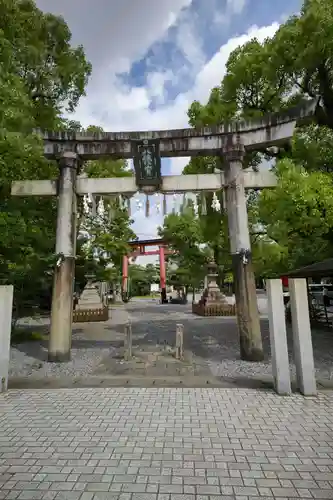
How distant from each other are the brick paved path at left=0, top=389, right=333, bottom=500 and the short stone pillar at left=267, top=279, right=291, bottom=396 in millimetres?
308

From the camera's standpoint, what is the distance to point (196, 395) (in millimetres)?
5734

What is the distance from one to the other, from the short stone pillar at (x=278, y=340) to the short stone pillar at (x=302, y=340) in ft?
0.72

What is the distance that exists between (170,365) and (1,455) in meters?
4.70

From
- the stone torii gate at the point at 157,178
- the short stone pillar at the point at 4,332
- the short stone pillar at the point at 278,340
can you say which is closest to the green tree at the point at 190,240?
the stone torii gate at the point at 157,178

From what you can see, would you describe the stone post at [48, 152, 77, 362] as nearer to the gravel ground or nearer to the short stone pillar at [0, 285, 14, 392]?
the gravel ground

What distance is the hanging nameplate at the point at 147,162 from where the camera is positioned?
8742 millimetres

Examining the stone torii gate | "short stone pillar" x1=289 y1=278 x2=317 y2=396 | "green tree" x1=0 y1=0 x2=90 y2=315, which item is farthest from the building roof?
"short stone pillar" x1=289 y1=278 x2=317 y2=396

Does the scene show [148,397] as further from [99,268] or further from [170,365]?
[99,268]

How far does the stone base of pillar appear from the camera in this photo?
7.94m

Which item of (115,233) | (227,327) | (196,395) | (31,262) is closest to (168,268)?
(115,233)

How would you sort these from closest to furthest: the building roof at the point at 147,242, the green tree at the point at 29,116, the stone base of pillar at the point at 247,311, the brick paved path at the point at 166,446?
the brick paved path at the point at 166,446 → the green tree at the point at 29,116 → the stone base of pillar at the point at 247,311 → the building roof at the point at 147,242

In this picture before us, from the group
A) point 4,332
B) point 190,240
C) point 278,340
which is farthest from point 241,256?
point 190,240

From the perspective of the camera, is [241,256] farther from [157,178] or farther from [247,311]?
[157,178]

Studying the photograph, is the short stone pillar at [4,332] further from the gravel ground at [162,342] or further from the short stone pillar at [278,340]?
the short stone pillar at [278,340]
